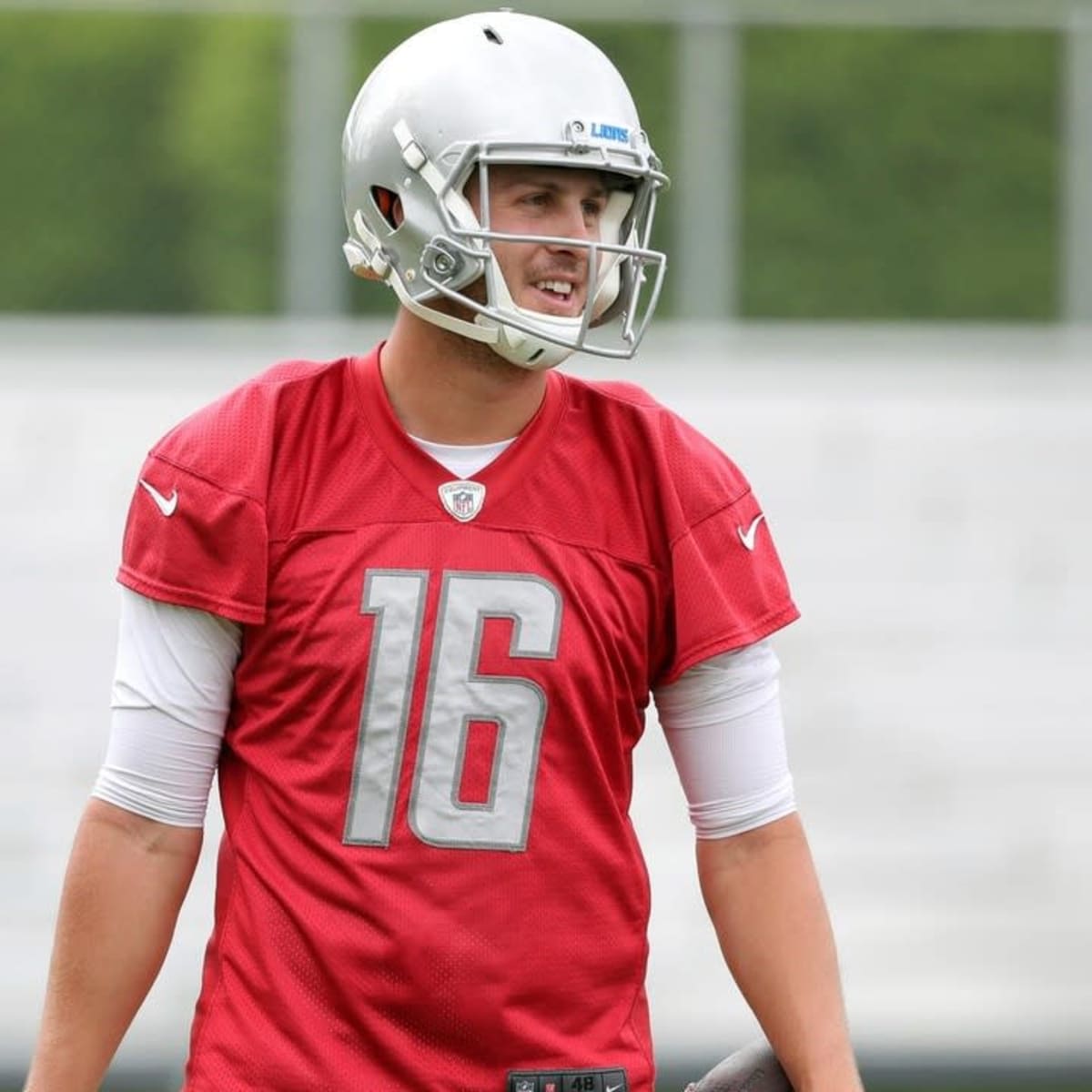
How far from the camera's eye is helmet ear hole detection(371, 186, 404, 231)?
2.91m

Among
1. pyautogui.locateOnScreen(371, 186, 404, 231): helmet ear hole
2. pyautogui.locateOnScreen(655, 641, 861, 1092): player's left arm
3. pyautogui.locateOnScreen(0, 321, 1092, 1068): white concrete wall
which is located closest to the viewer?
pyautogui.locateOnScreen(655, 641, 861, 1092): player's left arm

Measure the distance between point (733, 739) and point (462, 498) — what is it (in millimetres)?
398

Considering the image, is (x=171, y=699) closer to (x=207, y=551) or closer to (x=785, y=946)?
(x=207, y=551)

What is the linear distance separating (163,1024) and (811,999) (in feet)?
15.3

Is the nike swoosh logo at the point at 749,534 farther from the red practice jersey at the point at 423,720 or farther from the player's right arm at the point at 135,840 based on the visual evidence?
the player's right arm at the point at 135,840

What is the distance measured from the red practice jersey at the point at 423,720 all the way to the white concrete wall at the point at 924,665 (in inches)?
188

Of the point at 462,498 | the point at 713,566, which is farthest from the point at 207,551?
the point at 713,566

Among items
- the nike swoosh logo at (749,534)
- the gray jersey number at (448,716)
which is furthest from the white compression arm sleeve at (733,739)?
the gray jersey number at (448,716)

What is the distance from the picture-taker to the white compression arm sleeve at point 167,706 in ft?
9.07

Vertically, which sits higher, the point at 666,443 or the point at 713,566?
the point at 666,443

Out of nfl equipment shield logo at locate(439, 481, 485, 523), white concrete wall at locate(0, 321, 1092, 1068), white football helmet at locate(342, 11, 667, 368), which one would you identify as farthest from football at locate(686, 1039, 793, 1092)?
white concrete wall at locate(0, 321, 1092, 1068)

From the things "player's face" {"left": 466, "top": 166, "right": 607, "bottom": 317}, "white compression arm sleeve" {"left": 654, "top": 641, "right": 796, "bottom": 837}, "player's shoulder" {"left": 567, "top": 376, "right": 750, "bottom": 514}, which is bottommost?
"white compression arm sleeve" {"left": 654, "top": 641, "right": 796, "bottom": 837}

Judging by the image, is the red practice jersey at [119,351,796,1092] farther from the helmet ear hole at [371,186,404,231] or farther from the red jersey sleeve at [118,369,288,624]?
the helmet ear hole at [371,186,404,231]

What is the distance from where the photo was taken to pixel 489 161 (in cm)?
275
